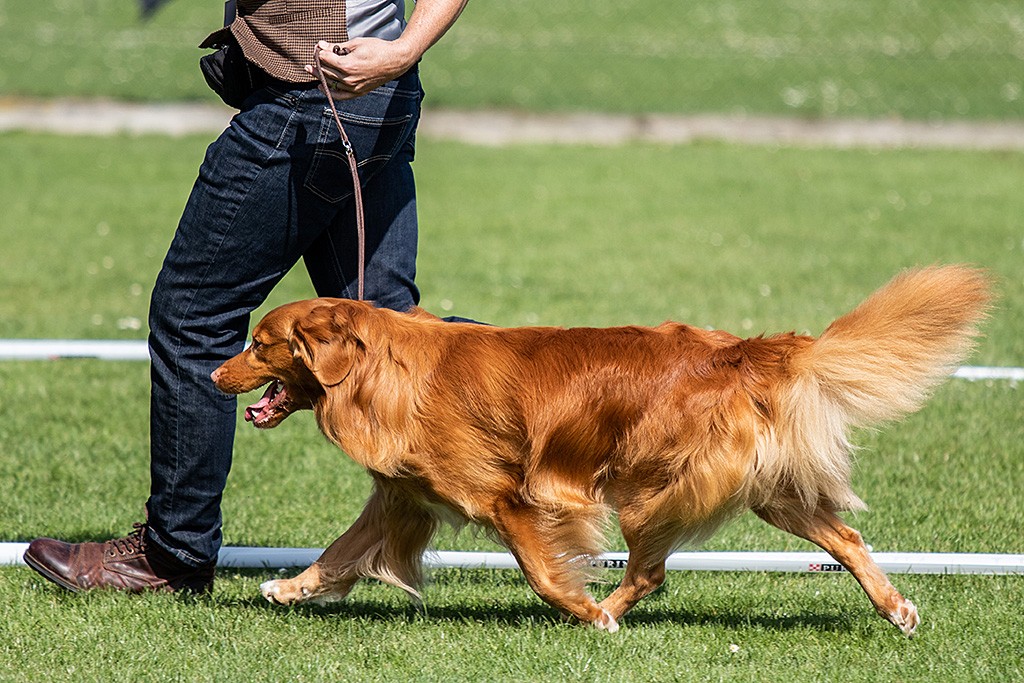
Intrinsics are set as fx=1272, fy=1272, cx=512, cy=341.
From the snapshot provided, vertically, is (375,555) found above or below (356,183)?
below

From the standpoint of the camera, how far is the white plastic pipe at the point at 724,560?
4184 millimetres

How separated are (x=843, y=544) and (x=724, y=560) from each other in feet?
1.91

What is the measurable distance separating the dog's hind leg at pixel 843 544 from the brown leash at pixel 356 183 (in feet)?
4.57

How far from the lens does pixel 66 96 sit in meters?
15.7

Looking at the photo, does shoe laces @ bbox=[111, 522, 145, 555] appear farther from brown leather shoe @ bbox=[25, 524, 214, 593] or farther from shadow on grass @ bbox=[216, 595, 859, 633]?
shadow on grass @ bbox=[216, 595, 859, 633]

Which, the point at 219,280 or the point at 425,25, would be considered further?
the point at 219,280

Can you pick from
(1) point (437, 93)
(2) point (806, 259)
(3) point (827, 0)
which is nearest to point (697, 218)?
(2) point (806, 259)

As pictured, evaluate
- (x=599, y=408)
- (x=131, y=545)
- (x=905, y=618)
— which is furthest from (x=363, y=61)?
(x=905, y=618)

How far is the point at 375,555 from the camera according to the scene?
389cm

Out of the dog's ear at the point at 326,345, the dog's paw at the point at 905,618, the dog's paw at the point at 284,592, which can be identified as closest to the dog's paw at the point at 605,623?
the dog's paw at the point at 905,618

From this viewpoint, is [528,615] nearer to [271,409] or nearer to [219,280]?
[271,409]

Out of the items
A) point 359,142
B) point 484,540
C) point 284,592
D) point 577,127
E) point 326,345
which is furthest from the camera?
point 577,127

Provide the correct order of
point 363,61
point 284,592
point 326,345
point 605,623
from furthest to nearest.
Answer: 1. point 284,592
2. point 605,623
3. point 326,345
4. point 363,61

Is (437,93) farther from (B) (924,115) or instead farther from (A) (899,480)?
(A) (899,480)
